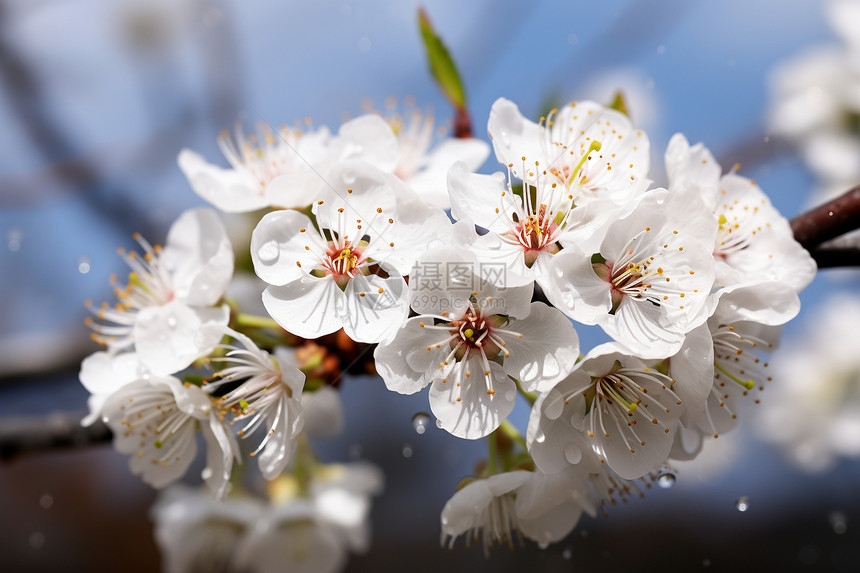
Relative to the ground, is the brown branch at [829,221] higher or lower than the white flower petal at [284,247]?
higher

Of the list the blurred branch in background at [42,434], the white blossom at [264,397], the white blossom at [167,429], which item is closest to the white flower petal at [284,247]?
the white blossom at [264,397]

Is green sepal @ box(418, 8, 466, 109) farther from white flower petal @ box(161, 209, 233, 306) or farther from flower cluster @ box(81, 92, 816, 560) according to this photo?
white flower petal @ box(161, 209, 233, 306)

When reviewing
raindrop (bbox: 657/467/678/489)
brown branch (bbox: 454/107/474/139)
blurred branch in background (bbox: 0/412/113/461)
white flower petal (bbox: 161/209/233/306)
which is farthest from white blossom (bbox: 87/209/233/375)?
raindrop (bbox: 657/467/678/489)

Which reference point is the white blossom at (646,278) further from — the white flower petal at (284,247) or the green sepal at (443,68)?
the green sepal at (443,68)

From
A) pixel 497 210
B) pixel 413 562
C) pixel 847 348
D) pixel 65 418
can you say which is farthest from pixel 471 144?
pixel 847 348

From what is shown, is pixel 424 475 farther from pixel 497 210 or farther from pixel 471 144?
pixel 497 210

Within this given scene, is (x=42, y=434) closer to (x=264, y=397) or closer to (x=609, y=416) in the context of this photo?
(x=264, y=397)
